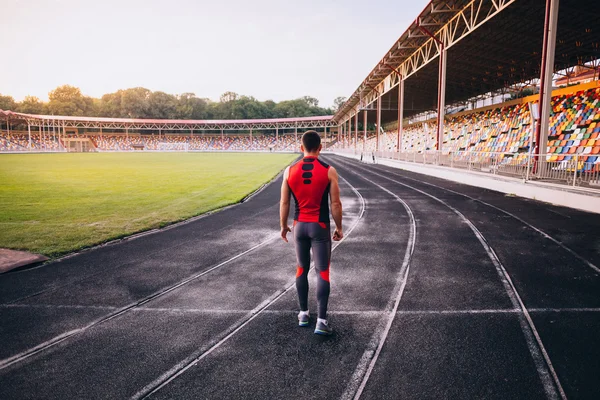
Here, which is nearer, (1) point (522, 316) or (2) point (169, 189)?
(1) point (522, 316)

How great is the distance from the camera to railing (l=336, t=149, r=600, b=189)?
1094 centimetres

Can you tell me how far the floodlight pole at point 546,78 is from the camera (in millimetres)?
13484

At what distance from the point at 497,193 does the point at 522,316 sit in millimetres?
12053

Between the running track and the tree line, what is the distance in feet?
425

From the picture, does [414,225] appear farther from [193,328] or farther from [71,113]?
[71,113]

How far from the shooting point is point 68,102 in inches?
4715

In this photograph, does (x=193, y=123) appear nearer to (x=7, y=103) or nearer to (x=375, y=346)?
(x=7, y=103)

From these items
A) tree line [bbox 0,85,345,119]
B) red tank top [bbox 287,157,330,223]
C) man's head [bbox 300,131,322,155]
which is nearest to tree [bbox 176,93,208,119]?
tree line [bbox 0,85,345,119]

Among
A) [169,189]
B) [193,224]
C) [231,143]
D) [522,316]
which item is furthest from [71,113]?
[522,316]

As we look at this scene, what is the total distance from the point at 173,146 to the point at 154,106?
142 ft

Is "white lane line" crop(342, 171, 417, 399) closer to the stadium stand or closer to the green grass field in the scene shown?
the green grass field

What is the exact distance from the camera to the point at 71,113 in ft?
387

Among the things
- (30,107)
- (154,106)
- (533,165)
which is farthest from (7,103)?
(533,165)

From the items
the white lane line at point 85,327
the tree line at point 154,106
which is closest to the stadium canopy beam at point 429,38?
the white lane line at point 85,327
